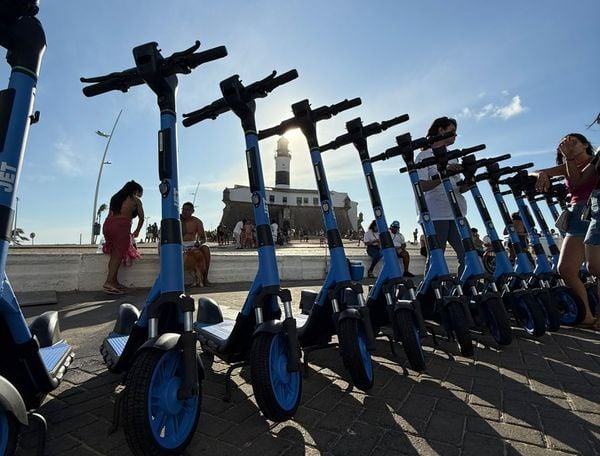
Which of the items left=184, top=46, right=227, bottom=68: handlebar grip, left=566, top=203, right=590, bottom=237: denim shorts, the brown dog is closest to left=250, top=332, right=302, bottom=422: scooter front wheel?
left=184, top=46, right=227, bottom=68: handlebar grip

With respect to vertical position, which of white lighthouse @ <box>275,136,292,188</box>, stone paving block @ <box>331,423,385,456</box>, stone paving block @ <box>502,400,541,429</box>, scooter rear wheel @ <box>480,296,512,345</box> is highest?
white lighthouse @ <box>275,136,292,188</box>

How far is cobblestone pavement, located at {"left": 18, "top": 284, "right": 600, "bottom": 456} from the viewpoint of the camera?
1.49m

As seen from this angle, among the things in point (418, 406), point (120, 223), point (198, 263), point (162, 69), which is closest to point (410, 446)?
point (418, 406)

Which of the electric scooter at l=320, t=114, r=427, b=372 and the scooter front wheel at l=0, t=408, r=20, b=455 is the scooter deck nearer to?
the scooter front wheel at l=0, t=408, r=20, b=455

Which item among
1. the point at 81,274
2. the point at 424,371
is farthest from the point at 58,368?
the point at 81,274

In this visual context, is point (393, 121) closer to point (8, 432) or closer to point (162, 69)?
point (162, 69)

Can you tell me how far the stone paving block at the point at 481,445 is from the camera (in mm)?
1441

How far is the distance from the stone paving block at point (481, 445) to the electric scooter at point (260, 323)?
87cm

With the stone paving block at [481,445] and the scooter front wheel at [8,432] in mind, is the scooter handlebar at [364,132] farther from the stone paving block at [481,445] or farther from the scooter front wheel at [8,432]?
the scooter front wheel at [8,432]

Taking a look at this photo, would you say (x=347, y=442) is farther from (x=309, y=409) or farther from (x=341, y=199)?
(x=341, y=199)

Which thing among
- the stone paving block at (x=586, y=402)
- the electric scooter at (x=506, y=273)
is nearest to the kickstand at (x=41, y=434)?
the stone paving block at (x=586, y=402)

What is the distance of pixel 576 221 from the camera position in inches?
150

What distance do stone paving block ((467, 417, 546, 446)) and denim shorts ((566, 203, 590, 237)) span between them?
127 inches

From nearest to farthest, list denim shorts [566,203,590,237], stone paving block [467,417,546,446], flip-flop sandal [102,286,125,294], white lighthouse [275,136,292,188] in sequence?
stone paving block [467,417,546,446] → denim shorts [566,203,590,237] → flip-flop sandal [102,286,125,294] → white lighthouse [275,136,292,188]
